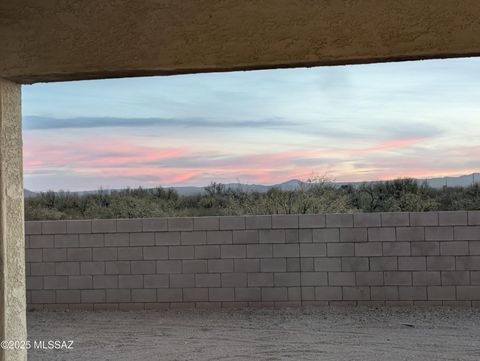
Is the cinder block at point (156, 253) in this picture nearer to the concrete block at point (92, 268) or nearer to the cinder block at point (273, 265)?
the concrete block at point (92, 268)

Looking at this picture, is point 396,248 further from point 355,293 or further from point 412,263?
point 355,293

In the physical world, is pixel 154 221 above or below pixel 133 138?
below

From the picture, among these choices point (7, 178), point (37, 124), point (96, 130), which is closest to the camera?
point (7, 178)

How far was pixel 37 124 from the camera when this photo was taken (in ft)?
50.0

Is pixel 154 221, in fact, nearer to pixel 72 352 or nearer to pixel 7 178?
pixel 72 352

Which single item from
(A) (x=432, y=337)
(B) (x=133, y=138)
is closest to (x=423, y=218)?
(A) (x=432, y=337)

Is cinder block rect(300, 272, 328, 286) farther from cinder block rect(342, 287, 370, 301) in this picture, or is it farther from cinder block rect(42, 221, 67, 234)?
cinder block rect(42, 221, 67, 234)

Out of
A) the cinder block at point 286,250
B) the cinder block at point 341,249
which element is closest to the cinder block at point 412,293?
the cinder block at point 341,249

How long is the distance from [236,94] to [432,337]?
8352mm

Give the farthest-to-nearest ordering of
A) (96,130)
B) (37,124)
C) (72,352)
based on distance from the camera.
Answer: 1. (96,130)
2. (37,124)
3. (72,352)

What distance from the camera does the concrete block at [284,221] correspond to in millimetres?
9172

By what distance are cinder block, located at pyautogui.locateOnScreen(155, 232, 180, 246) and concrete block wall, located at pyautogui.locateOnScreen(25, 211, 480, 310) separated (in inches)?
0.6

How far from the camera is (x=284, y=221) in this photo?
30.2 feet

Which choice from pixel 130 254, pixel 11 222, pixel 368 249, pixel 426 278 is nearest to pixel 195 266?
pixel 130 254
